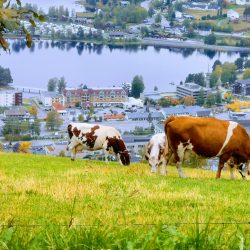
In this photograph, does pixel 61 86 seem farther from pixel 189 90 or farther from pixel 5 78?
pixel 189 90

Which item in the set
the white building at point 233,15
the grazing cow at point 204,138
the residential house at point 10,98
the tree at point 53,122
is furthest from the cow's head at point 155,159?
the white building at point 233,15

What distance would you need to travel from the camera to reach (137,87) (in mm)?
64188

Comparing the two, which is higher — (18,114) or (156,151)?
(156,151)

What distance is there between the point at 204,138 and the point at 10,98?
53740mm

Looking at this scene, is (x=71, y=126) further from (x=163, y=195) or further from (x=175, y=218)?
(x=175, y=218)

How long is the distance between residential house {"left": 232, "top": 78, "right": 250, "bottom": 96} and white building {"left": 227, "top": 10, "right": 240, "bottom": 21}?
31.0 meters

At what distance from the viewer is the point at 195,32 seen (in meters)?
96.8

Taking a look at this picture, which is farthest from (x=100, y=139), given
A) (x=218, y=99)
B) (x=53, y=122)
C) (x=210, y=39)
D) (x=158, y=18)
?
(x=158, y=18)

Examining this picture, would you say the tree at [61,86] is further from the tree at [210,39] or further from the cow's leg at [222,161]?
the cow's leg at [222,161]

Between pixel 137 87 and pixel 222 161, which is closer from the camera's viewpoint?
pixel 222 161

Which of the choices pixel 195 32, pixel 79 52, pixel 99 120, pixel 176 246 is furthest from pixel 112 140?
pixel 195 32

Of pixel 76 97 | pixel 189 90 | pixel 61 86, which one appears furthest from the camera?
pixel 189 90

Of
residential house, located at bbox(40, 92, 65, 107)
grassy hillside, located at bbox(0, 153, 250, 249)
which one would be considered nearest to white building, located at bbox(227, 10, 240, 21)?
residential house, located at bbox(40, 92, 65, 107)

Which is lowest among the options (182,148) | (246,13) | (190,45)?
(190,45)
